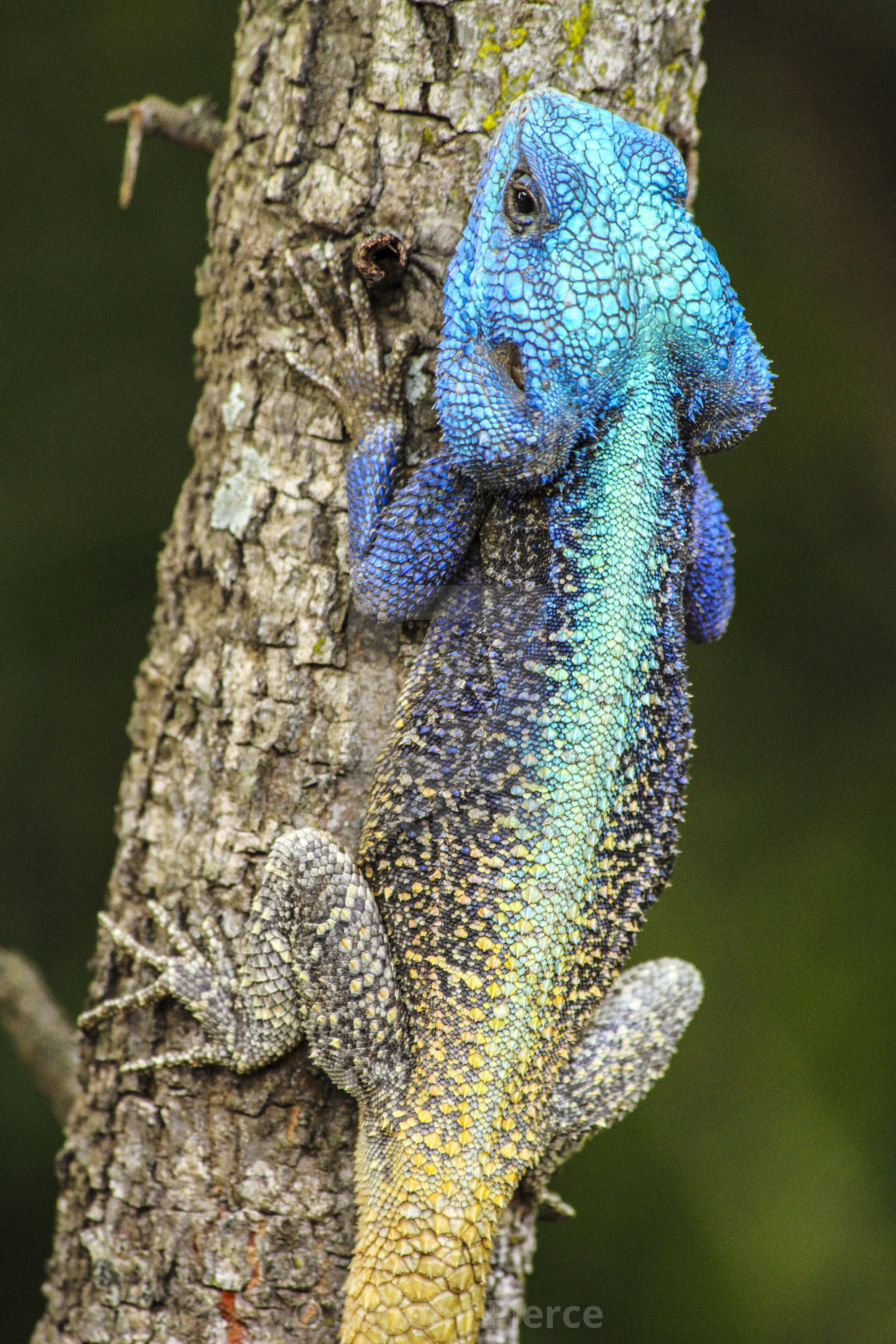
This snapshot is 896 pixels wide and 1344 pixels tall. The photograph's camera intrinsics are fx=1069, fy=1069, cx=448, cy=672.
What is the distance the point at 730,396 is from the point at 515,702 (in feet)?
3.32

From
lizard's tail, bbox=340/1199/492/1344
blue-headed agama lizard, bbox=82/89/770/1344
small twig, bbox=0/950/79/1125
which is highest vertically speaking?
blue-headed agama lizard, bbox=82/89/770/1344

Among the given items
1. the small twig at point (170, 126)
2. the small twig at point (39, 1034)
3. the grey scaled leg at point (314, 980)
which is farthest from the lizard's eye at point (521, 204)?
the small twig at point (39, 1034)

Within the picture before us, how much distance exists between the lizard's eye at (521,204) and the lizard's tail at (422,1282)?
246 centimetres

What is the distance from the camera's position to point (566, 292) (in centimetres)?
269

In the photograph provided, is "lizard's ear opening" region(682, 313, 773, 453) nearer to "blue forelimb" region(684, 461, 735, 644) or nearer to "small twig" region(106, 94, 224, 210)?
"blue forelimb" region(684, 461, 735, 644)

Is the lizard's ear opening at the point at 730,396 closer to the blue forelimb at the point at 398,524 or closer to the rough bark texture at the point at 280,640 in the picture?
the blue forelimb at the point at 398,524

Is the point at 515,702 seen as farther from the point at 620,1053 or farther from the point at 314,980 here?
the point at 620,1053

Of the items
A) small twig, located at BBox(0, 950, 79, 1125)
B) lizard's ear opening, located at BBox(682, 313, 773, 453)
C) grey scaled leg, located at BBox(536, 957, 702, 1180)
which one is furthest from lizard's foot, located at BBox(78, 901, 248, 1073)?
lizard's ear opening, located at BBox(682, 313, 773, 453)

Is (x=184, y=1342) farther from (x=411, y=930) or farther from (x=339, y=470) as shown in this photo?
(x=339, y=470)

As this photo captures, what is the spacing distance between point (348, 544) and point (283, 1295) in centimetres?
203

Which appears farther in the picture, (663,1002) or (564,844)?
(663,1002)

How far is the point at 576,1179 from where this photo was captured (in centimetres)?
534

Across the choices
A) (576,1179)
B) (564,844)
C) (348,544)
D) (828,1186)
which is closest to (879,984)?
(828,1186)

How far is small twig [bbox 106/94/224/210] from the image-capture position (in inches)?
136
